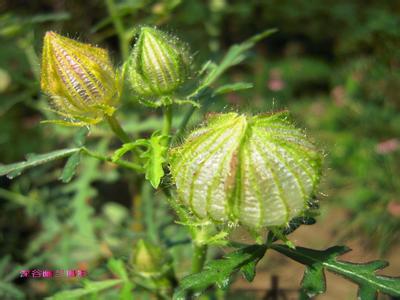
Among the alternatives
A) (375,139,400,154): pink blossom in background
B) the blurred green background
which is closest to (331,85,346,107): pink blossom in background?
the blurred green background

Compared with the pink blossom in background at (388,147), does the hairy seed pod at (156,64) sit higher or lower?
higher

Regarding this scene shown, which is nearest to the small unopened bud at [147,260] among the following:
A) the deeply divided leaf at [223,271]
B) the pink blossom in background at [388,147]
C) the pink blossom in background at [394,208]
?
the deeply divided leaf at [223,271]

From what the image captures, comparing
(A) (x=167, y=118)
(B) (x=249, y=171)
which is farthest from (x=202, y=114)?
(B) (x=249, y=171)

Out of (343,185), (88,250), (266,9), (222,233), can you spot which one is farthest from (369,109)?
(222,233)

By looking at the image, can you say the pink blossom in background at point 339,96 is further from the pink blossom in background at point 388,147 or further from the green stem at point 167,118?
the green stem at point 167,118

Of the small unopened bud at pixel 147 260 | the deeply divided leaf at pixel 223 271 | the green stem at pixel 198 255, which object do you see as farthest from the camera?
the small unopened bud at pixel 147 260

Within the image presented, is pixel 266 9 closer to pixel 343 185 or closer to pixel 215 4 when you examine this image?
pixel 215 4

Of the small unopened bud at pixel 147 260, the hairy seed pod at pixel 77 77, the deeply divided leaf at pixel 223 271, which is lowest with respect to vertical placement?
the small unopened bud at pixel 147 260

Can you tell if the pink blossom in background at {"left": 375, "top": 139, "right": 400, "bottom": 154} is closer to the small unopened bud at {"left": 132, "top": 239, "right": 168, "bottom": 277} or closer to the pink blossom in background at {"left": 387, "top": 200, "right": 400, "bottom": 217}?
the pink blossom in background at {"left": 387, "top": 200, "right": 400, "bottom": 217}

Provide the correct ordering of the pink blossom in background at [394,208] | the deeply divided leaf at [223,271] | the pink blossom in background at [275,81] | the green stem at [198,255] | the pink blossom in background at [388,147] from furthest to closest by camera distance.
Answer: the pink blossom in background at [275,81] < the pink blossom in background at [388,147] < the pink blossom in background at [394,208] < the green stem at [198,255] < the deeply divided leaf at [223,271]
